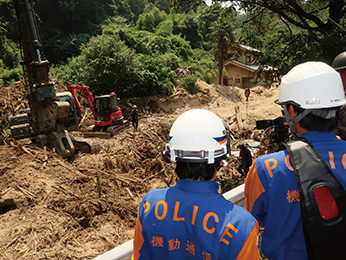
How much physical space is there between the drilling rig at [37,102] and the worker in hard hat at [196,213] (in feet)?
32.2

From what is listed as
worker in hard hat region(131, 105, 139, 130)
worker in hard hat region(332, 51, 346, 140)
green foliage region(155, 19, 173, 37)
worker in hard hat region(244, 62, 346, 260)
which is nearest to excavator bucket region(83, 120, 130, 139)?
worker in hard hat region(131, 105, 139, 130)

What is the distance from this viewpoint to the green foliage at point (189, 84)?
2358 cm

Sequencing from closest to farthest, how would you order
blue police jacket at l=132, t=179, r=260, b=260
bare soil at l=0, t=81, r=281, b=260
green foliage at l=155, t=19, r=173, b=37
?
blue police jacket at l=132, t=179, r=260, b=260 < bare soil at l=0, t=81, r=281, b=260 < green foliage at l=155, t=19, r=173, b=37

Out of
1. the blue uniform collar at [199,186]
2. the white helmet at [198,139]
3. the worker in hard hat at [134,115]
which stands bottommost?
the worker in hard hat at [134,115]

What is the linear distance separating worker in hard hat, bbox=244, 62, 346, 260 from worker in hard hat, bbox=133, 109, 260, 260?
0.38 meters

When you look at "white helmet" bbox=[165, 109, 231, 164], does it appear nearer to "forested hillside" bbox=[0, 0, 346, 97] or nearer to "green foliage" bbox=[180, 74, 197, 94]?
"forested hillside" bbox=[0, 0, 346, 97]

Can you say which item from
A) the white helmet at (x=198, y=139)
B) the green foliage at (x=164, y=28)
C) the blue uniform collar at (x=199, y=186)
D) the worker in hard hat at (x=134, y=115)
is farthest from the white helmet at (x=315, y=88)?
the green foliage at (x=164, y=28)

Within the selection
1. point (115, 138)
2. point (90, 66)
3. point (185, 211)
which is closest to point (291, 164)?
point (185, 211)

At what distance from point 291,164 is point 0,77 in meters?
25.6

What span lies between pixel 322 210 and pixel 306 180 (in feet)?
0.66

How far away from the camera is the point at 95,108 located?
15242mm

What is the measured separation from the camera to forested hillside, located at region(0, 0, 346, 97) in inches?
280

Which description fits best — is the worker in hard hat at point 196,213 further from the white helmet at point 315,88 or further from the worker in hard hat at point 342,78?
the worker in hard hat at point 342,78

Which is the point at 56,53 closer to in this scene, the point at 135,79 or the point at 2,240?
the point at 135,79
